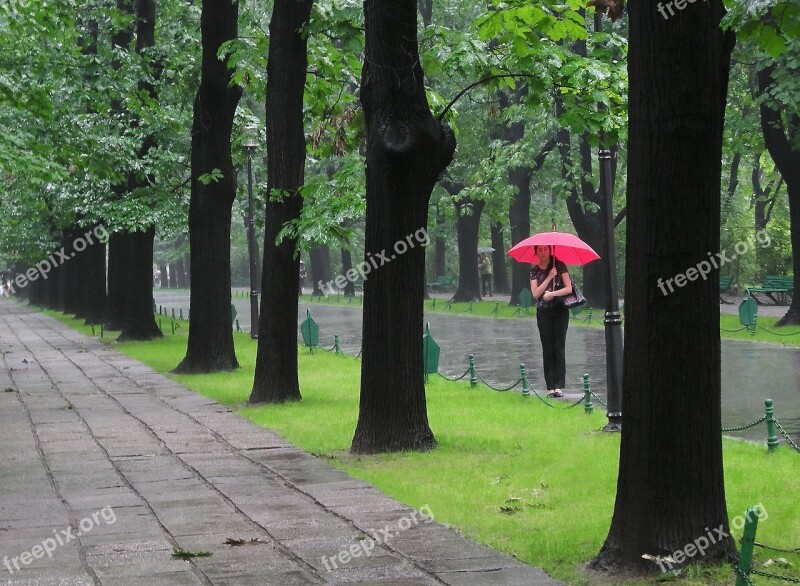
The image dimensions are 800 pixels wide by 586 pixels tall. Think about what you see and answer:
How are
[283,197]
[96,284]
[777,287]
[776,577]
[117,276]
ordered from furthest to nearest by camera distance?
[96,284] < [777,287] < [117,276] < [283,197] < [776,577]

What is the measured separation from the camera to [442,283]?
6500 centimetres

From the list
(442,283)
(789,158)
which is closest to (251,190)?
(789,158)

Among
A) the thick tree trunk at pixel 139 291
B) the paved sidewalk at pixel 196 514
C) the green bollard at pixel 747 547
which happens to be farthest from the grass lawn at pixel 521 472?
the thick tree trunk at pixel 139 291

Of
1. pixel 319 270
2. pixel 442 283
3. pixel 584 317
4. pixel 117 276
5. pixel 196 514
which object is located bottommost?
pixel 196 514

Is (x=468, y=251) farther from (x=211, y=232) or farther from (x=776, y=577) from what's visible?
(x=776, y=577)

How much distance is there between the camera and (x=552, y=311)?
1602cm

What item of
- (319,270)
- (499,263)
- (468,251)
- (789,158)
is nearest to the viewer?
(789,158)

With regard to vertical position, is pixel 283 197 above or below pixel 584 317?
above

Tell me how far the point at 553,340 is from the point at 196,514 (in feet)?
26.7

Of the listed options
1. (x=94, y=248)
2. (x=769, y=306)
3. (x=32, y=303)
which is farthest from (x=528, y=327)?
(x=32, y=303)

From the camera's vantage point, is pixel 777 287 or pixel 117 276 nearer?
pixel 117 276

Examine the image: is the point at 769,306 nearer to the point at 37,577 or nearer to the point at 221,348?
the point at 221,348

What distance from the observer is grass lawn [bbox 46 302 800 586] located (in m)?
7.61

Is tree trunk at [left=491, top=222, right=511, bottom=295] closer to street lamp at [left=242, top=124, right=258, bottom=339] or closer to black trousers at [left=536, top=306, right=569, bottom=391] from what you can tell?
street lamp at [left=242, top=124, right=258, bottom=339]
